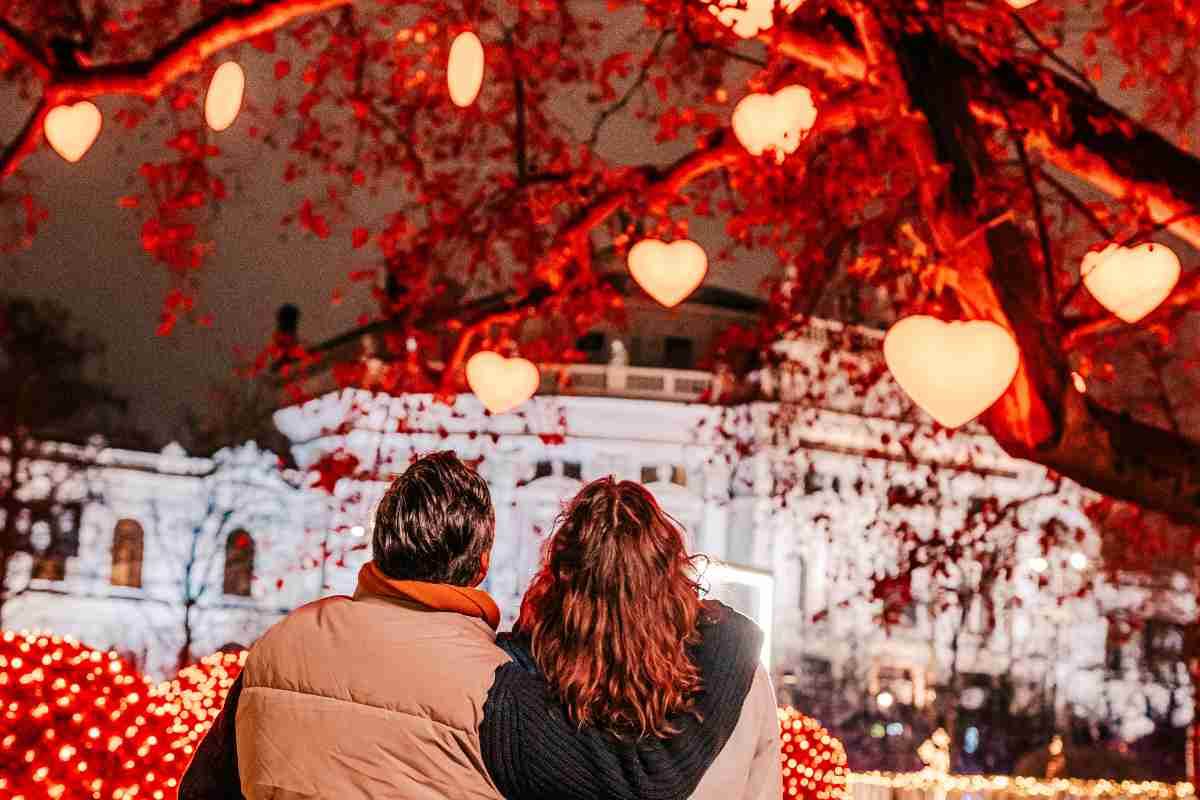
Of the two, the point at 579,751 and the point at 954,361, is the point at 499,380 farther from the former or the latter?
the point at 579,751

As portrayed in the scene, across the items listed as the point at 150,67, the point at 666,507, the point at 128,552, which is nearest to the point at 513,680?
the point at 150,67

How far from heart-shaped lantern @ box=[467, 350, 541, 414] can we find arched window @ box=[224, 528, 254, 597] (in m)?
43.8

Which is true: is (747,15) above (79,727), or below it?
above

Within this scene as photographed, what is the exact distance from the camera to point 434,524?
10.2ft

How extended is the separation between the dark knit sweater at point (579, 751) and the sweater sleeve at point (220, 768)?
0.58 metres

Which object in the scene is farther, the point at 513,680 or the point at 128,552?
the point at 128,552

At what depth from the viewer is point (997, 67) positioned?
24.9 feet

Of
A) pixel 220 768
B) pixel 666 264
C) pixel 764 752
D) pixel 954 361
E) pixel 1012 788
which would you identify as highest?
pixel 666 264

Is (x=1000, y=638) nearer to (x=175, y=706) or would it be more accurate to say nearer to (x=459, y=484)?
(x=175, y=706)

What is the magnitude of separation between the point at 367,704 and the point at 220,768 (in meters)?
0.42

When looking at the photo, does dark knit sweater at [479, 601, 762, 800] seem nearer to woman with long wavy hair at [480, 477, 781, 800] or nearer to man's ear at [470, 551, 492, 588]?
woman with long wavy hair at [480, 477, 781, 800]

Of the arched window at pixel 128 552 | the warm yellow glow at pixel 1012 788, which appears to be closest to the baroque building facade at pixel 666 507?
the arched window at pixel 128 552

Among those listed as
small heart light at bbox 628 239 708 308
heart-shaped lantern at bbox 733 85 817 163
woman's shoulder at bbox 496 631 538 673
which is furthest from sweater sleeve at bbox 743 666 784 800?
small heart light at bbox 628 239 708 308

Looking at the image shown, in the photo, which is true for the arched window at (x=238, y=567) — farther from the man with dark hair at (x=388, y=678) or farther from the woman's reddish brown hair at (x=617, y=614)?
the woman's reddish brown hair at (x=617, y=614)
